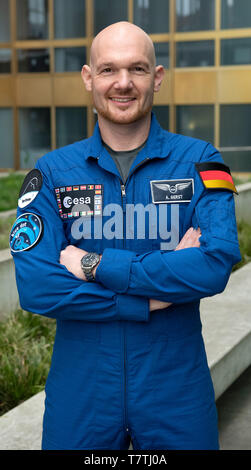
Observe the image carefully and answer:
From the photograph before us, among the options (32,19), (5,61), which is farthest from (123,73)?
(5,61)

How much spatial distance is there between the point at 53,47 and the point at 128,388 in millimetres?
20613

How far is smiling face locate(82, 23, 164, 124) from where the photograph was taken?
2367 mm

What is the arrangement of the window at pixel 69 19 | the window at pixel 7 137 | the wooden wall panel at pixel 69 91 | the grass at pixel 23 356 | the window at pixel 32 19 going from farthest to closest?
the window at pixel 7 137 < the window at pixel 32 19 < the wooden wall panel at pixel 69 91 < the window at pixel 69 19 < the grass at pixel 23 356

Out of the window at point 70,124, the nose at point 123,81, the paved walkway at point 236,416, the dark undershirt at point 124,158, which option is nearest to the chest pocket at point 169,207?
the dark undershirt at point 124,158

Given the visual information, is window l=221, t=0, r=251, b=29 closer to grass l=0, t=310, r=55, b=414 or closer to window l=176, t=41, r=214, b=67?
window l=176, t=41, r=214, b=67

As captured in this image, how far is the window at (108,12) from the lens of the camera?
20766 mm

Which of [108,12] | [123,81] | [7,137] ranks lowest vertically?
[7,137]

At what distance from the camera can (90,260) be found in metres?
2.43

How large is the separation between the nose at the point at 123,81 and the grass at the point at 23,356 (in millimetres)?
2732

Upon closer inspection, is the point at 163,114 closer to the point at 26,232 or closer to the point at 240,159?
the point at 240,159

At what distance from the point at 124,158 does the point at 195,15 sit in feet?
61.7

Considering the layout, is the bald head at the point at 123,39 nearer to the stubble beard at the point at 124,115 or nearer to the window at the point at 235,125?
the stubble beard at the point at 124,115

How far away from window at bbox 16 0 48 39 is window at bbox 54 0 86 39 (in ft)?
1.30

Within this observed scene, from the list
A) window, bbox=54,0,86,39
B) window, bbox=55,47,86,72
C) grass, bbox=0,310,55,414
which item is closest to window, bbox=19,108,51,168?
window, bbox=55,47,86,72
